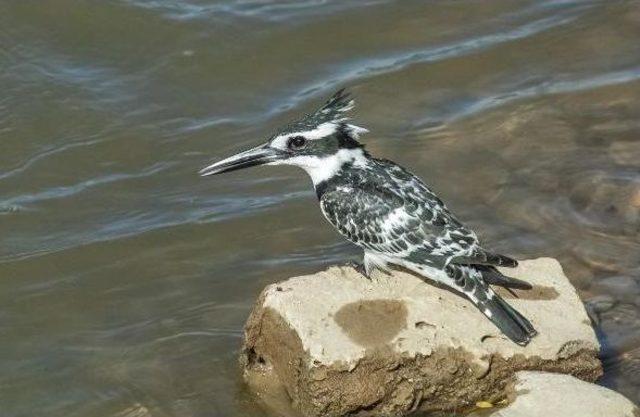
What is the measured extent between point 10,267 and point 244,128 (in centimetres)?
249

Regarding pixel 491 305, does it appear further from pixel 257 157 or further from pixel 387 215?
pixel 257 157

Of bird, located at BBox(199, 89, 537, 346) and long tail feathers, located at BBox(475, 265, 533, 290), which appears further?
long tail feathers, located at BBox(475, 265, 533, 290)

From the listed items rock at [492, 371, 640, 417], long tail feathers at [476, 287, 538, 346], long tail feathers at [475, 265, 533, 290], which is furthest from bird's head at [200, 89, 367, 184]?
rock at [492, 371, 640, 417]

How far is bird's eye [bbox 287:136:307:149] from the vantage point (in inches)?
252

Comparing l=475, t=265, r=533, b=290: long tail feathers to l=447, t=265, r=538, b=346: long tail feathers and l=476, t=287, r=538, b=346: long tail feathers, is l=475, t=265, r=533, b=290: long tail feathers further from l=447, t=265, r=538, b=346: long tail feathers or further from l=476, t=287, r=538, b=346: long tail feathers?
l=476, t=287, r=538, b=346: long tail feathers

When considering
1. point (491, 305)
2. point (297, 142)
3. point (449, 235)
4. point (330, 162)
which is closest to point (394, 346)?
point (491, 305)

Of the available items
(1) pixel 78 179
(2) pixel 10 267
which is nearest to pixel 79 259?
(2) pixel 10 267

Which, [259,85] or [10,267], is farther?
[259,85]

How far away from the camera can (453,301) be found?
5.91m

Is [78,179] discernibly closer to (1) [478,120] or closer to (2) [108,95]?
(2) [108,95]

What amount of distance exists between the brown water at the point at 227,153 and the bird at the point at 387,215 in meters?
0.90

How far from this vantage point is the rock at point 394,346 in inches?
216

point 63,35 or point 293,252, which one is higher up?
point 63,35

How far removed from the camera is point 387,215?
6043 mm
